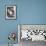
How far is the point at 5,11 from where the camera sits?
4.52 m

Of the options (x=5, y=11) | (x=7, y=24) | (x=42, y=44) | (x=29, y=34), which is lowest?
(x=42, y=44)

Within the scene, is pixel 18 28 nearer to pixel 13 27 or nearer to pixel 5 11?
pixel 13 27

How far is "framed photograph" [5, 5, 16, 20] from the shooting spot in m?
4.50

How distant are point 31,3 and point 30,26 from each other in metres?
0.74

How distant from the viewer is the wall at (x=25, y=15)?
451 cm

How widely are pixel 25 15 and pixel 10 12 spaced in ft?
1.59

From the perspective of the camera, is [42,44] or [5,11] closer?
[42,44]

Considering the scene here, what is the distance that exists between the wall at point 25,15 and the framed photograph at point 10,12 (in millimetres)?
128

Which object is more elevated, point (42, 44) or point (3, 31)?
point (3, 31)

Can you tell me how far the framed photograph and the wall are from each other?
5.0 inches

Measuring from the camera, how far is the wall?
451 cm

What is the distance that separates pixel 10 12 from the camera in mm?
4500

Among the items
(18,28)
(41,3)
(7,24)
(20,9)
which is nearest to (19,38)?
(18,28)

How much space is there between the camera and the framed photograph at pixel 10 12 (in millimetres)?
4500
